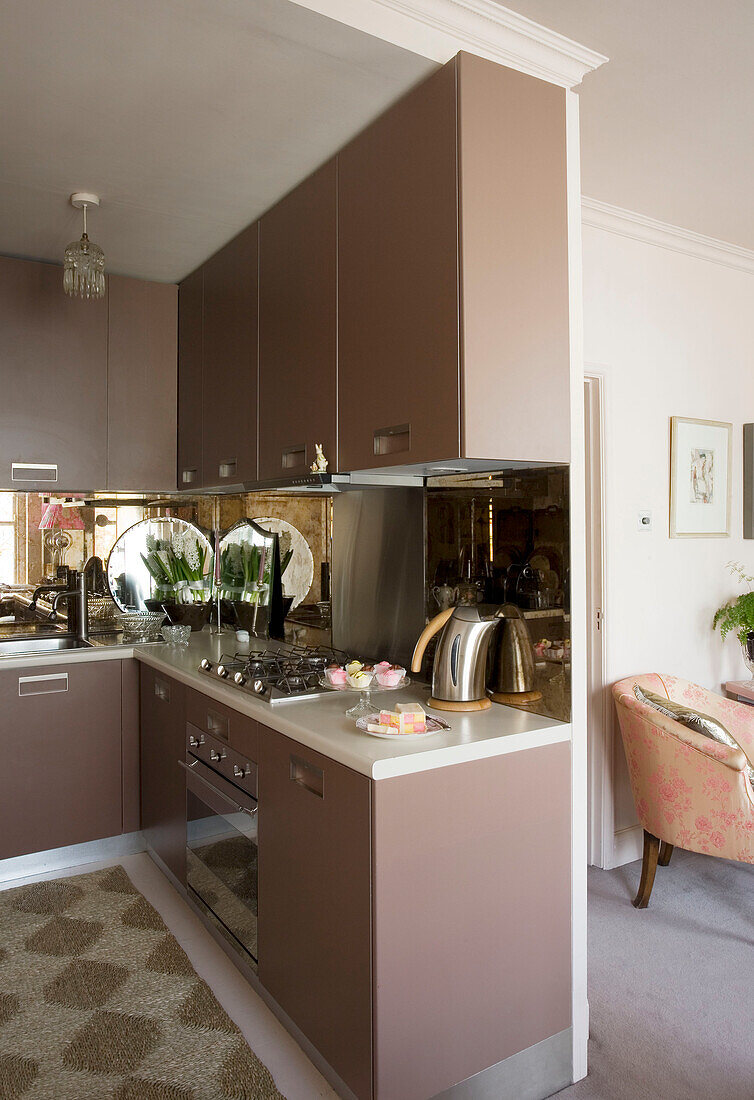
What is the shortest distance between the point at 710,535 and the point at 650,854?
148cm

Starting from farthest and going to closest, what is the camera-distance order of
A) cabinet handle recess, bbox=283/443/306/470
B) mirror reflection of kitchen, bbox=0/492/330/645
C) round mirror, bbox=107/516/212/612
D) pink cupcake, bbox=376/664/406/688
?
round mirror, bbox=107/516/212/612
mirror reflection of kitchen, bbox=0/492/330/645
cabinet handle recess, bbox=283/443/306/470
pink cupcake, bbox=376/664/406/688

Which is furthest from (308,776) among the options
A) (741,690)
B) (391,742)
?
(741,690)

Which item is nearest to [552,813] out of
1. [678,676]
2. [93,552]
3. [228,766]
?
[228,766]

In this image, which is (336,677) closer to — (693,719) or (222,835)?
(222,835)

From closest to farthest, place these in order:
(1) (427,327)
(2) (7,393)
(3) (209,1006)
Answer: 1. (1) (427,327)
2. (3) (209,1006)
3. (2) (7,393)

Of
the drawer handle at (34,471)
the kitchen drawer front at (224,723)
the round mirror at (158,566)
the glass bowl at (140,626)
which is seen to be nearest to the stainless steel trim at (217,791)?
the kitchen drawer front at (224,723)

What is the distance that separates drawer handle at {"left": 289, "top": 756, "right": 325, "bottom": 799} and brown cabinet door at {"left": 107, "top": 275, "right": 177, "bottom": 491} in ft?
6.38

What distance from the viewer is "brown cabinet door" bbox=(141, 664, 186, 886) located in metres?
2.70

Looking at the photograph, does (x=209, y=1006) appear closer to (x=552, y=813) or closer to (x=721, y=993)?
Result: (x=552, y=813)

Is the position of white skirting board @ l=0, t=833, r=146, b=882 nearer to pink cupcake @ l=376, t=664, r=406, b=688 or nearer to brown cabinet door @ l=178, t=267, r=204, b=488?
brown cabinet door @ l=178, t=267, r=204, b=488

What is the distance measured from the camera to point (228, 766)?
227cm

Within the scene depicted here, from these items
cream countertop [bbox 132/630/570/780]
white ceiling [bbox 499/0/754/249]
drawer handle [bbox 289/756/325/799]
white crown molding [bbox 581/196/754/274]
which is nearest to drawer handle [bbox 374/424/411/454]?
cream countertop [bbox 132/630/570/780]

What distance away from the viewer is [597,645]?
3133 mm

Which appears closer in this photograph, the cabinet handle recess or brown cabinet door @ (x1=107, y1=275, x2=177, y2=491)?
the cabinet handle recess
